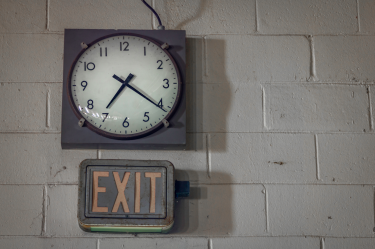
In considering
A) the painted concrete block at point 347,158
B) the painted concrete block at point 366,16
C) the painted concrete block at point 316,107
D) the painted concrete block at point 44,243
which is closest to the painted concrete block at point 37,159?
the painted concrete block at point 44,243

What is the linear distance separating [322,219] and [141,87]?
927mm

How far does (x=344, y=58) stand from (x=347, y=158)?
448 millimetres

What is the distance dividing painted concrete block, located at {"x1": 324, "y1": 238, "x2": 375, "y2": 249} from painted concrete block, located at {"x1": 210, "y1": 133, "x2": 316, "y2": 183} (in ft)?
0.84

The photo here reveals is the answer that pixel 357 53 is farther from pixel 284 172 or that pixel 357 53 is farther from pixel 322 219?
pixel 322 219

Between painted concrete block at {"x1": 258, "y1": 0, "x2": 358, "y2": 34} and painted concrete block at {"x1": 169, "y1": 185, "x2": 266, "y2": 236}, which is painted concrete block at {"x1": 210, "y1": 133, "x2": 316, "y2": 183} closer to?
painted concrete block at {"x1": 169, "y1": 185, "x2": 266, "y2": 236}

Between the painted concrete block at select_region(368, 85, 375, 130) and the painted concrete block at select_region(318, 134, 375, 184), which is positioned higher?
the painted concrete block at select_region(368, 85, 375, 130)

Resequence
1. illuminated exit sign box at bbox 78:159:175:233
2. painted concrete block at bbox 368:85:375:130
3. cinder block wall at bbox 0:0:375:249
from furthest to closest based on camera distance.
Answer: painted concrete block at bbox 368:85:375:130, cinder block wall at bbox 0:0:375:249, illuminated exit sign box at bbox 78:159:175:233

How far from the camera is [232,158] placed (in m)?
1.58

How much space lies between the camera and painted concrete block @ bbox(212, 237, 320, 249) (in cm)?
151

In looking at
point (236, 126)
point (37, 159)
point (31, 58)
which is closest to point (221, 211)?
point (236, 126)

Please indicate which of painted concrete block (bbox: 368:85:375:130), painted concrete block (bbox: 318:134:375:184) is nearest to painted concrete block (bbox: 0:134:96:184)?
painted concrete block (bbox: 318:134:375:184)

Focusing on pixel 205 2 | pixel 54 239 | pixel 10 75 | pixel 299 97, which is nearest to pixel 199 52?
pixel 205 2

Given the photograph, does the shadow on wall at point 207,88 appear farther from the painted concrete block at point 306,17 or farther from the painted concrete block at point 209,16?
the painted concrete block at point 306,17

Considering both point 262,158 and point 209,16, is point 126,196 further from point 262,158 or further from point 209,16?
point 209,16
